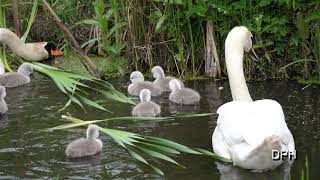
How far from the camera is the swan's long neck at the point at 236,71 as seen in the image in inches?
257

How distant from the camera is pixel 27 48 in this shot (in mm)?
9742

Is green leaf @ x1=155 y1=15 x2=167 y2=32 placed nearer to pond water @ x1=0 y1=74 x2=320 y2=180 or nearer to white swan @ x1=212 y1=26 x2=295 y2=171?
pond water @ x1=0 y1=74 x2=320 y2=180

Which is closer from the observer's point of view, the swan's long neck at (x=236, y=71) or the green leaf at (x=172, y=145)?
the green leaf at (x=172, y=145)

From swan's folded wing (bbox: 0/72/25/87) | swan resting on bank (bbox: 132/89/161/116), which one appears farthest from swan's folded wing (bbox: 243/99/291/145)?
swan's folded wing (bbox: 0/72/25/87)

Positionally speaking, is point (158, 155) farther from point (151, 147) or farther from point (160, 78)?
point (160, 78)

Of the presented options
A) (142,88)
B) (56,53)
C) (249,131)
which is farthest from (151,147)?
(56,53)

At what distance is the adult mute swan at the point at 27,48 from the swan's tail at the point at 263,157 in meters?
4.88

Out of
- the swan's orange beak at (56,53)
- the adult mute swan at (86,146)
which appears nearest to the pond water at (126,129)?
the adult mute swan at (86,146)

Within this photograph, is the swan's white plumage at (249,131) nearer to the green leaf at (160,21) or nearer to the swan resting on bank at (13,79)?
the green leaf at (160,21)

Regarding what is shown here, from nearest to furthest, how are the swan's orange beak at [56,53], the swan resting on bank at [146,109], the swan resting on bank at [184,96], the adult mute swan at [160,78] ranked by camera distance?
1. the swan resting on bank at [146,109]
2. the swan resting on bank at [184,96]
3. the adult mute swan at [160,78]
4. the swan's orange beak at [56,53]

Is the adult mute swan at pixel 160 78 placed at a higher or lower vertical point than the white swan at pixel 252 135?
higher

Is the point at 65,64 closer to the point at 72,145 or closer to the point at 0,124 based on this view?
the point at 0,124

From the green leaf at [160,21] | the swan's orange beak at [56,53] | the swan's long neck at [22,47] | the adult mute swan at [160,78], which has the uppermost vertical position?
the green leaf at [160,21]

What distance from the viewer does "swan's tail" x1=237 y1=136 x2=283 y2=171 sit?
5.14 metres
